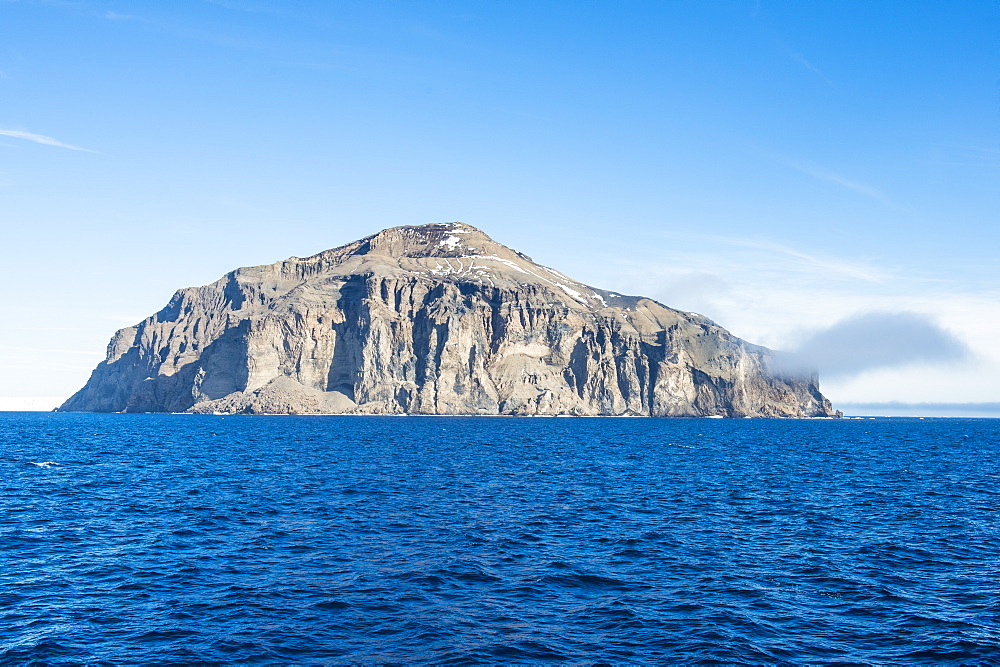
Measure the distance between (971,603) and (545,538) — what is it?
56.0 feet

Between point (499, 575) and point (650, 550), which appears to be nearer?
point (499, 575)

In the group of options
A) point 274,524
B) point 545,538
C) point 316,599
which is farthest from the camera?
point 274,524

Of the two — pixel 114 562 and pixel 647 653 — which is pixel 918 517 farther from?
pixel 114 562

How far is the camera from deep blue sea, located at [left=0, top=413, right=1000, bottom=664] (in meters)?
21.0

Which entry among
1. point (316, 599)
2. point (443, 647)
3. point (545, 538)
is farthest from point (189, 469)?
point (443, 647)

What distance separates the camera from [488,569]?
2939 cm

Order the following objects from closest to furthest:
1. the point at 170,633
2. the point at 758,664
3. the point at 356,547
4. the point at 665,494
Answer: the point at 758,664, the point at 170,633, the point at 356,547, the point at 665,494

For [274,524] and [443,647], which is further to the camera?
[274,524]

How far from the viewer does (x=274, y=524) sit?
3784 cm

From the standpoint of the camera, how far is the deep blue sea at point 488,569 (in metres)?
21.0

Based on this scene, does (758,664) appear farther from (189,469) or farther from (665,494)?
(189,469)

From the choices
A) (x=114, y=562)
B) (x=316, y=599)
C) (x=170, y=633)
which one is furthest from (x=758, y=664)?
(x=114, y=562)

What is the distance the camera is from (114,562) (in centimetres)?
2977

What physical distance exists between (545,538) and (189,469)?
4135 cm
